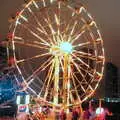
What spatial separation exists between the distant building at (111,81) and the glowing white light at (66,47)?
2071 inches

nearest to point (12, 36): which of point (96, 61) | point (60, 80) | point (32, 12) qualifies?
point (32, 12)

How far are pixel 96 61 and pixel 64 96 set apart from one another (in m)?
3.06

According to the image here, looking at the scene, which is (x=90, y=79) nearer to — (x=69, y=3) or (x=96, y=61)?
(x=96, y=61)

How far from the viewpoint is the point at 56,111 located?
17.9 metres

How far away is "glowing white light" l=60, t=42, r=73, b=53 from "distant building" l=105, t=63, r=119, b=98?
173ft

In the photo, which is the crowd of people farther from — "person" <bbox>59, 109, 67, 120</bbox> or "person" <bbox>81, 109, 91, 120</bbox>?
"person" <bbox>59, 109, 67, 120</bbox>

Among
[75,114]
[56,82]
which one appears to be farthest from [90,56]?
[75,114]

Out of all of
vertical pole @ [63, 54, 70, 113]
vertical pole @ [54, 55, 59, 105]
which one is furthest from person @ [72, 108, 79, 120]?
vertical pole @ [54, 55, 59, 105]

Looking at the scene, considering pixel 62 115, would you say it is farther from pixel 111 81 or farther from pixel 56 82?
pixel 111 81

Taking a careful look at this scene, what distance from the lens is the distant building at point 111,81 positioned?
7439 centimetres

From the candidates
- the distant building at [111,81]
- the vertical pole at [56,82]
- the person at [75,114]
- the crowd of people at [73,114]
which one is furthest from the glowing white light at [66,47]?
the distant building at [111,81]

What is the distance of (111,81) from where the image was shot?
81.7 meters

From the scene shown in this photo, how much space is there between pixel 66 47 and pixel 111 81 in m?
63.5

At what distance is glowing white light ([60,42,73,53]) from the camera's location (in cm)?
1909
